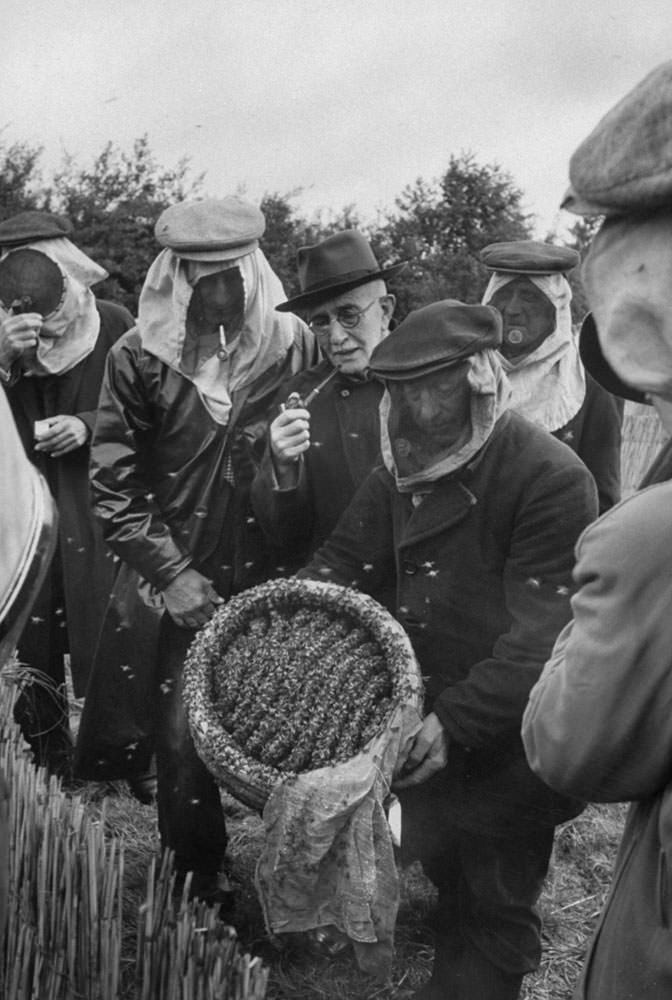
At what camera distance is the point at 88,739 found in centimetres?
437

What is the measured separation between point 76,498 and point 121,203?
329 cm

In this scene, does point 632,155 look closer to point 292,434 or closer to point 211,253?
point 292,434

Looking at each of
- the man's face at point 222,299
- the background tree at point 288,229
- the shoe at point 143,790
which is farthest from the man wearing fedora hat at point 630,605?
the background tree at point 288,229

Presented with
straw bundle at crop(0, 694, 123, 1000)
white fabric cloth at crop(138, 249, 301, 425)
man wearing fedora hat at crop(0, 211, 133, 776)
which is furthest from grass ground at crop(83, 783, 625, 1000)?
white fabric cloth at crop(138, 249, 301, 425)

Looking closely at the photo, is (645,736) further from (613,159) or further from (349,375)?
(349,375)

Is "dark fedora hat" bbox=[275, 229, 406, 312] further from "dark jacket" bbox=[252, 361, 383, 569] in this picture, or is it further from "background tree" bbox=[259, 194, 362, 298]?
"background tree" bbox=[259, 194, 362, 298]

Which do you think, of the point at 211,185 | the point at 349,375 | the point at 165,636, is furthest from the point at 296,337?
the point at 211,185

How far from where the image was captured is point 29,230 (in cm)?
487

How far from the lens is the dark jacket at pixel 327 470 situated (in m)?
3.77

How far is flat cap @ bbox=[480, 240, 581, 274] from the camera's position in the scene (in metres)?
4.31

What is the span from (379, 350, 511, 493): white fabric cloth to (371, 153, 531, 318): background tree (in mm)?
2604

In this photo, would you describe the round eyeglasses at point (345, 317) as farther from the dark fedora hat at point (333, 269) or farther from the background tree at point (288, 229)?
the background tree at point (288, 229)

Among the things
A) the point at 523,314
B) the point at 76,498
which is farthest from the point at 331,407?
the point at 76,498

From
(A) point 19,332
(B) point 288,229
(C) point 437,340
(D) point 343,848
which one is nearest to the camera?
(D) point 343,848
